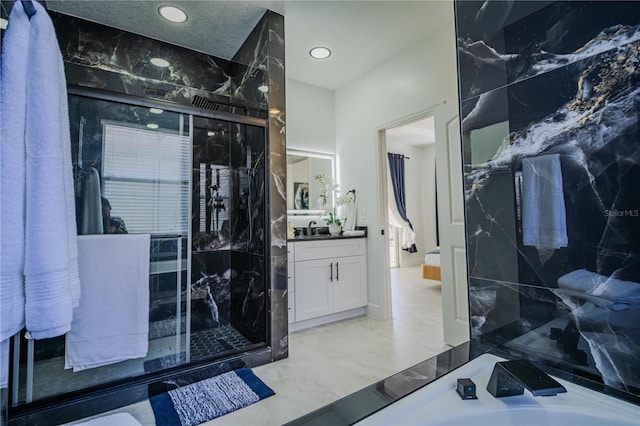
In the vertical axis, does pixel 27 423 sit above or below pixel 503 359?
below

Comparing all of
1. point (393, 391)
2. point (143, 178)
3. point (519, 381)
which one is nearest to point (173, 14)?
point (143, 178)

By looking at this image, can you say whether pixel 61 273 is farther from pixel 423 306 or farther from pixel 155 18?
pixel 423 306

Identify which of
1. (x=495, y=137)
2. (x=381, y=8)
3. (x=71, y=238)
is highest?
(x=381, y=8)

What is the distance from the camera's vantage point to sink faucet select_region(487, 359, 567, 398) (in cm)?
89

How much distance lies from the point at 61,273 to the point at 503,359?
5.31ft

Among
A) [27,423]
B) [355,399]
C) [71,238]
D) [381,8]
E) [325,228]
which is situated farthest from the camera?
[325,228]

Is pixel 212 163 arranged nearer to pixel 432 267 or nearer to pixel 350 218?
pixel 350 218

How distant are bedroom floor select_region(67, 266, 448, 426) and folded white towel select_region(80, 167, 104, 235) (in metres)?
1.09

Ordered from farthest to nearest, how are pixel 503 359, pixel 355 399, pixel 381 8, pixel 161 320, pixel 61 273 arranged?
1. pixel 381 8
2. pixel 161 320
3. pixel 503 359
4. pixel 61 273
5. pixel 355 399

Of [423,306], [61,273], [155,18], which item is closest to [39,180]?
[61,273]

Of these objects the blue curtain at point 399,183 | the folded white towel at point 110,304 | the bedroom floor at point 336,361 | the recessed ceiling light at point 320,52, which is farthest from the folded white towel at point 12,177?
the blue curtain at point 399,183

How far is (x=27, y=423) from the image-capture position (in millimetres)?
1424

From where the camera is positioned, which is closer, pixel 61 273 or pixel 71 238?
pixel 61 273
